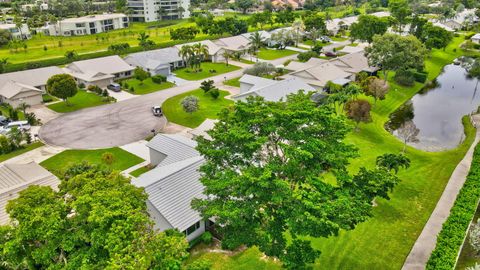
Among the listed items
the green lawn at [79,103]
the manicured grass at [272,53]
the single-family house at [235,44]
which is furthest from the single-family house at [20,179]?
the manicured grass at [272,53]

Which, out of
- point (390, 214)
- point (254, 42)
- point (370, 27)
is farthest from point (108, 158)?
point (370, 27)

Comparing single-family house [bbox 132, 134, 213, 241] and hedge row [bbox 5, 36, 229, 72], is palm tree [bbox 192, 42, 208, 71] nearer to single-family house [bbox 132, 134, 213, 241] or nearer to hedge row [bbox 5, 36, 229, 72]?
hedge row [bbox 5, 36, 229, 72]

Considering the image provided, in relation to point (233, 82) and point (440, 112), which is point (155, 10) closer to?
point (233, 82)

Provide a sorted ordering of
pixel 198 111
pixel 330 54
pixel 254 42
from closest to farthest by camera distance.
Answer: pixel 198 111 < pixel 254 42 < pixel 330 54

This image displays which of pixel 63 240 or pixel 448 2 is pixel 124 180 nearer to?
pixel 63 240

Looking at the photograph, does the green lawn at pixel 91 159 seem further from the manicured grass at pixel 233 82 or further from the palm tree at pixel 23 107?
the manicured grass at pixel 233 82

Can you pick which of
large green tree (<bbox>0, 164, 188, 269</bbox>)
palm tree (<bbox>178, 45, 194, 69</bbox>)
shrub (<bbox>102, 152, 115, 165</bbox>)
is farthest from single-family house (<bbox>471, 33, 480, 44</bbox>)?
large green tree (<bbox>0, 164, 188, 269</bbox>)
